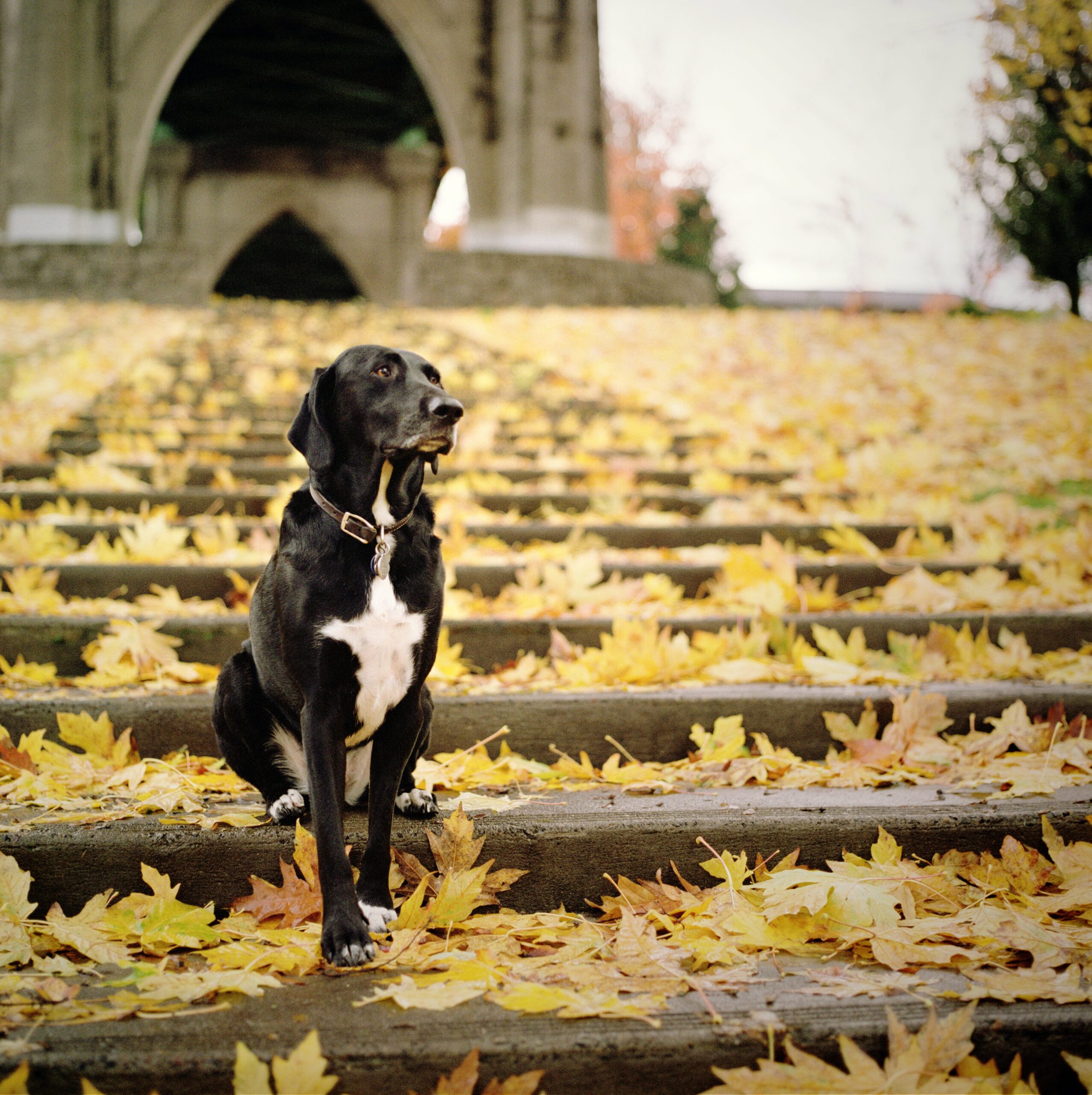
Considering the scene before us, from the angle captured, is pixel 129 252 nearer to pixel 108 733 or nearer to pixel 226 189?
pixel 108 733

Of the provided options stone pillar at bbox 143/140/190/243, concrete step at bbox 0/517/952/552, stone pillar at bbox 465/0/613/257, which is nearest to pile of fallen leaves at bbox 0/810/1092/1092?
concrete step at bbox 0/517/952/552

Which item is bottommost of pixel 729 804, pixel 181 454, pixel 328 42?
pixel 729 804

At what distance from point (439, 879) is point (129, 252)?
10.3 meters

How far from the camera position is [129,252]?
10.1 meters

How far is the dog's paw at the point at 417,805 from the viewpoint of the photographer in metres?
1.89

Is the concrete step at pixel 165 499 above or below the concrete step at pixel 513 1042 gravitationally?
above

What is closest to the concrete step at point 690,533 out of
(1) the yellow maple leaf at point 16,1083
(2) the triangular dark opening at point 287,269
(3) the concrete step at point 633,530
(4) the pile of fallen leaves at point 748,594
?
(3) the concrete step at point 633,530

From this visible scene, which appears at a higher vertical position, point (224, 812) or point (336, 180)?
point (336, 180)

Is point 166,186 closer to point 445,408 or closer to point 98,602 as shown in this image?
point 98,602

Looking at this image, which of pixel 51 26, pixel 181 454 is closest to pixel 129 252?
pixel 51 26

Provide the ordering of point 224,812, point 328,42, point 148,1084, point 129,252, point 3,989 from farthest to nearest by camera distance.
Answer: point 328,42, point 129,252, point 224,812, point 3,989, point 148,1084

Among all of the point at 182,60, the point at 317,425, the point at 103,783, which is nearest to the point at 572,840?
the point at 317,425

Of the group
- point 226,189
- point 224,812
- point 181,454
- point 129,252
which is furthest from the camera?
point 226,189

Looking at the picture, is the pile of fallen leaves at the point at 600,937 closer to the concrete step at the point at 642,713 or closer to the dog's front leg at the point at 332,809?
the dog's front leg at the point at 332,809
